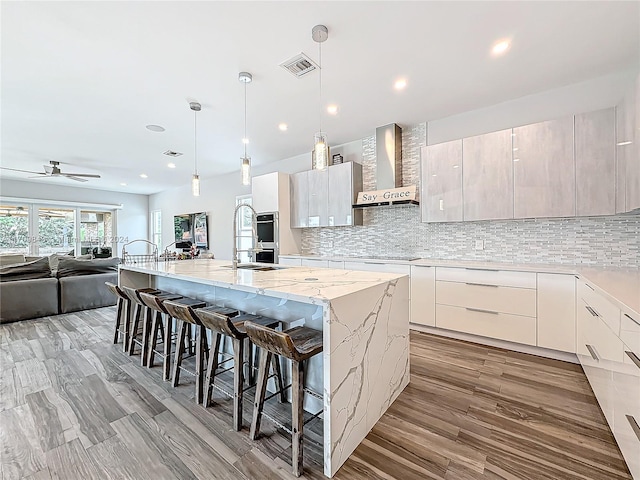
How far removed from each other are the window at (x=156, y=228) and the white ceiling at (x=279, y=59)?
17.7 feet

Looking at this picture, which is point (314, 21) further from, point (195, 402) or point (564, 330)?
point (564, 330)

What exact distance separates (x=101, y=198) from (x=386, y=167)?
9.07 m

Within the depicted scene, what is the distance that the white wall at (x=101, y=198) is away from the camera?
7.30m

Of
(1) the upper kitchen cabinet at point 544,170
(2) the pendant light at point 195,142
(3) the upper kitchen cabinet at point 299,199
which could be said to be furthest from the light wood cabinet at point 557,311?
(2) the pendant light at point 195,142

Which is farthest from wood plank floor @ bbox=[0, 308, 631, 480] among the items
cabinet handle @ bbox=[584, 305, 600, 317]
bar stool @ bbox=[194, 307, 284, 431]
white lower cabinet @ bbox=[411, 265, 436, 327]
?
white lower cabinet @ bbox=[411, 265, 436, 327]

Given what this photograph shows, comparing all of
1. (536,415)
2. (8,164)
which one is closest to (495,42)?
(536,415)

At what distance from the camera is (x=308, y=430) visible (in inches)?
70.3

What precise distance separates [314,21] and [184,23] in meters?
0.93

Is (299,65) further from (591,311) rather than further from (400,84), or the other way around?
(591,311)

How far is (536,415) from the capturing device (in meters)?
1.89

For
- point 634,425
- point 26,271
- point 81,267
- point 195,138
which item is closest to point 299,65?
point 195,138

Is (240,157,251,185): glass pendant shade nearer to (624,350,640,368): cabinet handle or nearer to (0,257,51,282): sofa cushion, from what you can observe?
(624,350,640,368): cabinet handle

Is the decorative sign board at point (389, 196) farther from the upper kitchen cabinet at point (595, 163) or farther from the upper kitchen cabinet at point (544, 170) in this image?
the upper kitchen cabinet at point (595, 163)

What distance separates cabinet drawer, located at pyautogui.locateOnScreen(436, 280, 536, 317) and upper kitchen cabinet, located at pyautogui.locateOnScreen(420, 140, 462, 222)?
83 centimetres
